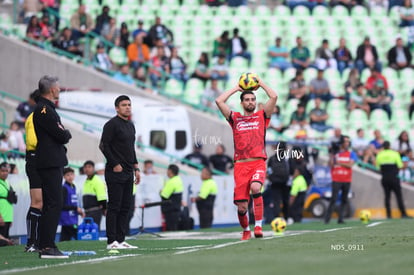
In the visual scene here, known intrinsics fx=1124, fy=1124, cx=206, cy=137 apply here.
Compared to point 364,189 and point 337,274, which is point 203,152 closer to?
point 364,189

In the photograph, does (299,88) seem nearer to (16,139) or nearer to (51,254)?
(16,139)

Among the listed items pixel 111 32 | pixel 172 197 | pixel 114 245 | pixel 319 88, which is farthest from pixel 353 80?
pixel 114 245

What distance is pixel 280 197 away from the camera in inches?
993

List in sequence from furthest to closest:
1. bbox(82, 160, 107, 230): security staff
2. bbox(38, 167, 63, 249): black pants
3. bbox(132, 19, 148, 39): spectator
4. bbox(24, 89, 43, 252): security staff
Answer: bbox(132, 19, 148, 39): spectator → bbox(82, 160, 107, 230): security staff → bbox(24, 89, 43, 252): security staff → bbox(38, 167, 63, 249): black pants

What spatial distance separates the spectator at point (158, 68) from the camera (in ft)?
104

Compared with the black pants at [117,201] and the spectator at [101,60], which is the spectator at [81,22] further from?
the black pants at [117,201]

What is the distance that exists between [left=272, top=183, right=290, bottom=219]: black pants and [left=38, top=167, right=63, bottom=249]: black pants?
1244cm

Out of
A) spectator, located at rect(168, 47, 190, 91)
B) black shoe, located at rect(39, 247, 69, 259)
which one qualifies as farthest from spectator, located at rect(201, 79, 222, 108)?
black shoe, located at rect(39, 247, 69, 259)

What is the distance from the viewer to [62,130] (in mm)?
12883

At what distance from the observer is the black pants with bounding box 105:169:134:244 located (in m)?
14.1

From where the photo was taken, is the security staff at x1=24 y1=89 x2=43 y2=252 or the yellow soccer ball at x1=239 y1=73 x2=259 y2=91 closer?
the security staff at x1=24 y1=89 x2=43 y2=252

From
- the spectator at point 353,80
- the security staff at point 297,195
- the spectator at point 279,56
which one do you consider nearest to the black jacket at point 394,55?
the spectator at point 353,80

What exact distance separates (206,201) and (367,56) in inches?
440

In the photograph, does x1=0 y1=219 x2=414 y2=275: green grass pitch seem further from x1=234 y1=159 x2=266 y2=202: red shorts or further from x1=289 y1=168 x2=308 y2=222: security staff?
x1=289 y1=168 x2=308 y2=222: security staff
